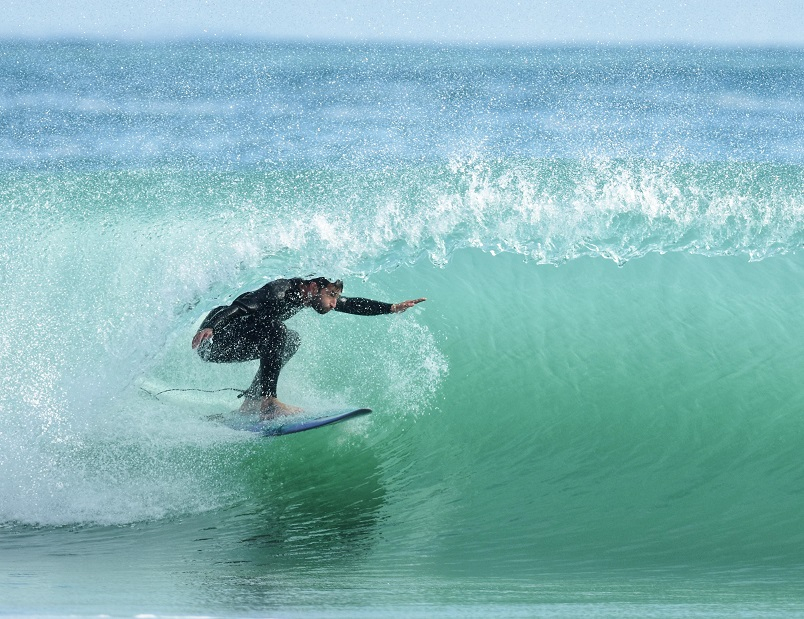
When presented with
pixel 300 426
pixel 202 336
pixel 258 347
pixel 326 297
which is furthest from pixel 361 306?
pixel 202 336

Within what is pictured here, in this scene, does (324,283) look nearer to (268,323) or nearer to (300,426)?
(268,323)

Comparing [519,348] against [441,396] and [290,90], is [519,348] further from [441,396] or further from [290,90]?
[290,90]

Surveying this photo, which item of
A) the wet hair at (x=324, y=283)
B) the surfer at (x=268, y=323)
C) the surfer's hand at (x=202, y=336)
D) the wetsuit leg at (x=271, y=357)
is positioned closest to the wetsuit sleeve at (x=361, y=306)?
the surfer at (x=268, y=323)

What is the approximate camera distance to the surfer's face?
5543mm

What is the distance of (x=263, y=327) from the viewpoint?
573cm

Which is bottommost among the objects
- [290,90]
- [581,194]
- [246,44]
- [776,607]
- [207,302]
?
[776,607]

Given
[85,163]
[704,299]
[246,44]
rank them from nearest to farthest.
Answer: [704,299]
[85,163]
[246,44]

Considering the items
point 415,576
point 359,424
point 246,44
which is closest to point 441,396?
point 359,424

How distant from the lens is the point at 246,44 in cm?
3384

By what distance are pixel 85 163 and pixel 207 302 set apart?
41.3ft

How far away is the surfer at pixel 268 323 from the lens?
18.2 ft

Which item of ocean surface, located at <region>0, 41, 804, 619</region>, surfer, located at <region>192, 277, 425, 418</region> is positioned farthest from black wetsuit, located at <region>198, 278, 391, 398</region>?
ocean surface, located at <region>0, 41, 804, 619</region>

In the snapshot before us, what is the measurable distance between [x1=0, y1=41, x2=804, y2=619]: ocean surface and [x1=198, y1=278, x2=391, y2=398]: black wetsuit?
0.46 metres

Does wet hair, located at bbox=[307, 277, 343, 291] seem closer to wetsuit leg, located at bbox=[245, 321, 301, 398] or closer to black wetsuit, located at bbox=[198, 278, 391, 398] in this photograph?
black wetsuit, located at bbox=[198, 278, 391, 398]
